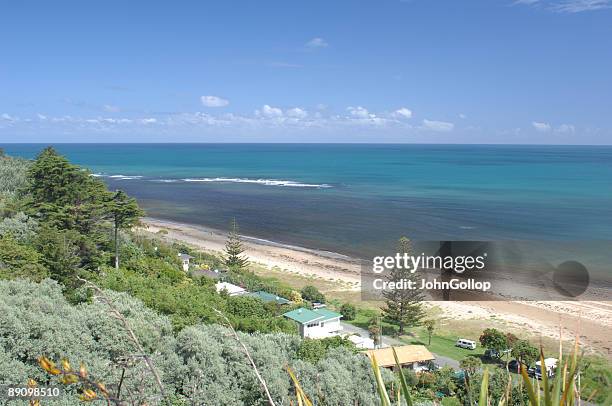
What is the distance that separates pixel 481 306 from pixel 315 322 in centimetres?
974

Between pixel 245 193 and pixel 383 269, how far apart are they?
107 feet

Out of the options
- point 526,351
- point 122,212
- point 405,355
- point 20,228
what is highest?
point 122,212

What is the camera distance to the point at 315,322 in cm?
1716

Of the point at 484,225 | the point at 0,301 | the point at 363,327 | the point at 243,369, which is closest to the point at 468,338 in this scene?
the point at 363,327

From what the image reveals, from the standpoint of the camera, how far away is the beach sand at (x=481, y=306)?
18953mm

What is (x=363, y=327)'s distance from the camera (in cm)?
1908

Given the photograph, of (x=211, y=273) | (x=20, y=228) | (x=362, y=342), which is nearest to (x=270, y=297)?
(x=211, y=273)

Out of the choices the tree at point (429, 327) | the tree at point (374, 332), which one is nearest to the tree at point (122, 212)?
the tree at point (374, 332)

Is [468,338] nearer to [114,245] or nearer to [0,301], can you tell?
[114,245]

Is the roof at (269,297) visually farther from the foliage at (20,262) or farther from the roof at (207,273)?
the foliage at (20,262)

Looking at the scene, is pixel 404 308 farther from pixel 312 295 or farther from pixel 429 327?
pixel 312 295

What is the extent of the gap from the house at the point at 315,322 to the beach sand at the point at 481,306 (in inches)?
240

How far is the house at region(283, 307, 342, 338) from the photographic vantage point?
55.1 feet

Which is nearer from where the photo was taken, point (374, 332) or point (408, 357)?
point (408, 357)
